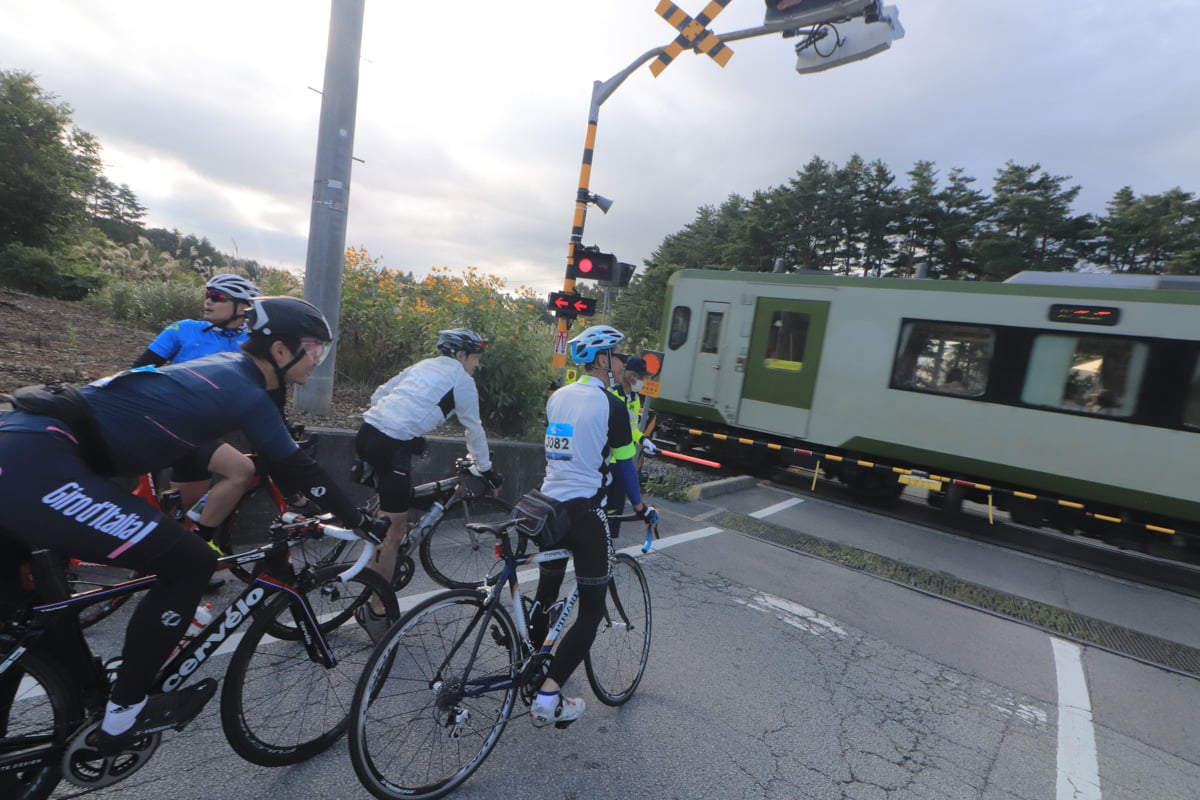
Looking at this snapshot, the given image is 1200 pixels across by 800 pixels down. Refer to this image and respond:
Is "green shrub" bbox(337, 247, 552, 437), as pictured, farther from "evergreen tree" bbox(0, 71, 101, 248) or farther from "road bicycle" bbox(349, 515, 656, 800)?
"evergreen tree" bbox(0, 71, 101, 248)

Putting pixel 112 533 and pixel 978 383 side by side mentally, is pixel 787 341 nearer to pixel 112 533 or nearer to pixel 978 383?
pixel 978 383

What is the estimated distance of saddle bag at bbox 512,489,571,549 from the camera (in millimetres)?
2625

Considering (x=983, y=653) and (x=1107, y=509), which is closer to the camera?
(x=983, y=653)

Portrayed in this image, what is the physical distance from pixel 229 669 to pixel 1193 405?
1031 cm

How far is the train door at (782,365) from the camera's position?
10234 millimetres

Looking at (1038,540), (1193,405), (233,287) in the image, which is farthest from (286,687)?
(1038,540)

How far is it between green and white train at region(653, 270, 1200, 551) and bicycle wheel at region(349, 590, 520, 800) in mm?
8488

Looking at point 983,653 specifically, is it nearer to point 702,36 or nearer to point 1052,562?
point 1052,562

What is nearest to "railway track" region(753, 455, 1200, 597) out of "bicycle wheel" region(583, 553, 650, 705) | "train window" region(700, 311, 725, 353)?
"train window" region(700, 311, 725, 353)

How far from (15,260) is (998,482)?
765 inches

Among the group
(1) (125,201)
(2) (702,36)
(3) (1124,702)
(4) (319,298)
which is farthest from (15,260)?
(1) (125,201)

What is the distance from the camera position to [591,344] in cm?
304

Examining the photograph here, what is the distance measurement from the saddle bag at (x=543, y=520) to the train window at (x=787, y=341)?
27.9 feet

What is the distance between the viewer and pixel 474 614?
2547 millimetres
